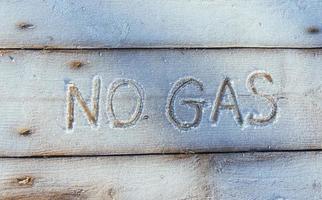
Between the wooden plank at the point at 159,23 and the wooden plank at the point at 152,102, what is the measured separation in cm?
3

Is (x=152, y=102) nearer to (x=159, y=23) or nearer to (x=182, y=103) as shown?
(x=182, y=103)

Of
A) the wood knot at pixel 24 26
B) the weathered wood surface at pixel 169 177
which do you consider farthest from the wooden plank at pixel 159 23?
the weathered wood surface at pixel 169 177

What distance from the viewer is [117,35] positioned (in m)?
1.28

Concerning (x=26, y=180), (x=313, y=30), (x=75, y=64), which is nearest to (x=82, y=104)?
(x=75, y=64)

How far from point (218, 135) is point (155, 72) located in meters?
0.20

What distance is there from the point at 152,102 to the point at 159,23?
0.18 m

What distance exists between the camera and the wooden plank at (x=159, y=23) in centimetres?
127

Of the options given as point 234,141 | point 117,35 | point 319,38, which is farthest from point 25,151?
point 319,38

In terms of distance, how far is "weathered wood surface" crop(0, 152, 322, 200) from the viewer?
3.99ft

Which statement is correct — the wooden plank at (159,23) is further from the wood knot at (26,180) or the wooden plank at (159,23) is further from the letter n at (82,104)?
the wood knot at (26,180)

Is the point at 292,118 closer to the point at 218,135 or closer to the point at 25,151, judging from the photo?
the point at 218,135

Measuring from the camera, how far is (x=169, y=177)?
123 cm

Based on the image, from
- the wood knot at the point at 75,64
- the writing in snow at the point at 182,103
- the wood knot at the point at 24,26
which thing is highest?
the wood knot at the point at 24,26

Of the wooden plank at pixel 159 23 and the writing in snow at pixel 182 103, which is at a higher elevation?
the wooden plank at pixel 159 23
